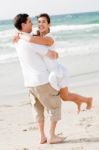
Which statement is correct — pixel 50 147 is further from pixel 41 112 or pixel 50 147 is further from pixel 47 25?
pixel 47 25

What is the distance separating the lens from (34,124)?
6969 mm

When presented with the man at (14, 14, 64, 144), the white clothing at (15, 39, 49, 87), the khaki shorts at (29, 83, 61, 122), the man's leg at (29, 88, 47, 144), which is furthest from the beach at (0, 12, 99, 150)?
the white clothing at (15, 39, 49, 87)

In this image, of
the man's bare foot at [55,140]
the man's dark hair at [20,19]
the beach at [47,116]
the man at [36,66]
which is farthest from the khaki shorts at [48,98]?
the man's dark hair at [20,19]

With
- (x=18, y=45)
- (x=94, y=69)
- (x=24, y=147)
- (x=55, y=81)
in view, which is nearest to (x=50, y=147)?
(x=24, y=147)

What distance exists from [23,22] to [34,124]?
190 centimetres

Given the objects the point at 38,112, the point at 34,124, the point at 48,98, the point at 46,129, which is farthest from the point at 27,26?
the point at 34,124

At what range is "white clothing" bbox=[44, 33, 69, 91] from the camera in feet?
18.1

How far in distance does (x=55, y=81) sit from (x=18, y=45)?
1.86 ft

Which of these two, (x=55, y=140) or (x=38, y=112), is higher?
(x=38, y=112)

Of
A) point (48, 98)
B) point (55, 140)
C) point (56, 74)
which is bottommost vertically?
point (55, 140)

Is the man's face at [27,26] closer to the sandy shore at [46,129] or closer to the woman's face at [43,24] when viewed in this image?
the woman's face at [43,24]

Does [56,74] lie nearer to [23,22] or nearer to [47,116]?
[23,22]

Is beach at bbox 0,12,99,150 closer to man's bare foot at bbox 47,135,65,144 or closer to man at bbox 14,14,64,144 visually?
man's bare foot at bbox 47,135,65,144

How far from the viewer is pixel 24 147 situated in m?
5.82
